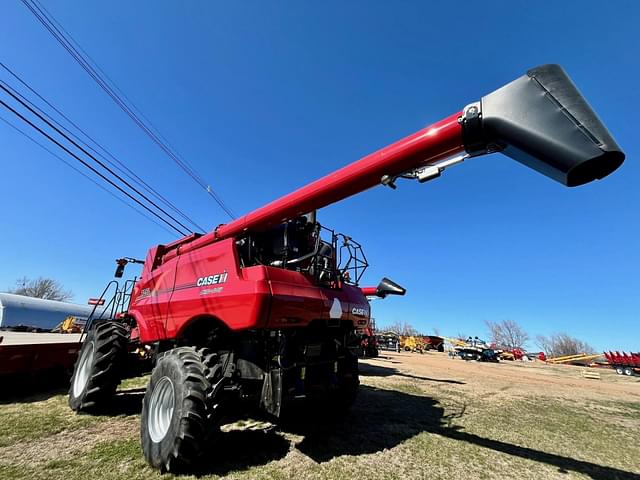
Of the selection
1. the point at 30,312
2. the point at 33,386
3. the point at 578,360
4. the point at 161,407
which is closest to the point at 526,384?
Answer: the point at 161,407

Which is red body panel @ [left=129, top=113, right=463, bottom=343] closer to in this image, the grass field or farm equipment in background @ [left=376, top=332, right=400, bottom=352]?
the grass field

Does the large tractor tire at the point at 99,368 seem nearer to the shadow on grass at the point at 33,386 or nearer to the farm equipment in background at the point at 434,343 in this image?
the shadow on grass at the point at 33,386

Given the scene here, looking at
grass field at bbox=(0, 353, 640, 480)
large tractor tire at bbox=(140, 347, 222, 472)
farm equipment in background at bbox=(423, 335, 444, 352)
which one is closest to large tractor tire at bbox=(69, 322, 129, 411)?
grass field at bbox=(0, 353, 640, 480)

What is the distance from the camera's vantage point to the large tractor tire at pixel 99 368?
5574mm

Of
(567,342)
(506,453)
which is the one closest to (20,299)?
(506,453)

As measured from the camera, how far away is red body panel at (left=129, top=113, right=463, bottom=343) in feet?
10.3

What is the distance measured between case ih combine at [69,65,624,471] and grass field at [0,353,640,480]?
50 centimetres

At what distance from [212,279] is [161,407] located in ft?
5.64

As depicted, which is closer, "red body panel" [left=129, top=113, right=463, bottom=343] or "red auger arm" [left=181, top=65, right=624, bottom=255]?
"red auger arm" [left=181, top=65, right=624, bottom=255]

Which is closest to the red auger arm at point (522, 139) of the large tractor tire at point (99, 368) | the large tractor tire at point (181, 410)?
the large tractor tire at point (181, 410)

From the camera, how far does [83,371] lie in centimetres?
625

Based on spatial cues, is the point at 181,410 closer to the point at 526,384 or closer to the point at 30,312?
the point at 526,384

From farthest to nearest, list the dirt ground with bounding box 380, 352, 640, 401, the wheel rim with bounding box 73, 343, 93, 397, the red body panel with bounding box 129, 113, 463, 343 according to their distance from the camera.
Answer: the dirt ground with bounding box 380, 352, 640, 401 → the wheel rim with bounding box 73, 343, 93, 397 → the red body panel with bounding box 129, 113, 463, 343

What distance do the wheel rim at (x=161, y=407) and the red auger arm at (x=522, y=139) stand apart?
3.42 metres
